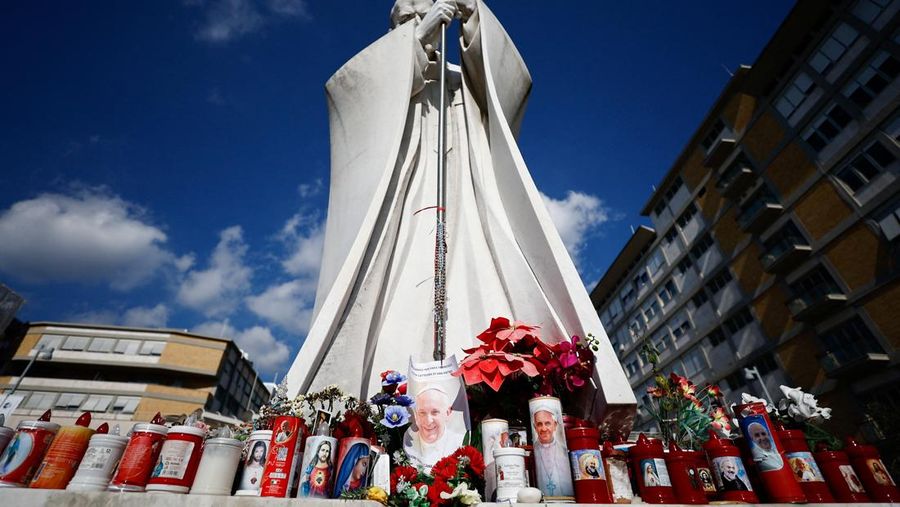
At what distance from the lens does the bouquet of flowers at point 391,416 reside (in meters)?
1.87

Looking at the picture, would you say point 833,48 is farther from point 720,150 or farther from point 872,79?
point 720,150

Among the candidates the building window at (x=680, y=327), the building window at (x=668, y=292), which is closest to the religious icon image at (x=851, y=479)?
the building window at (x=680, y=327)

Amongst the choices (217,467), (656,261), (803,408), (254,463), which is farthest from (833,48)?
(217,467)

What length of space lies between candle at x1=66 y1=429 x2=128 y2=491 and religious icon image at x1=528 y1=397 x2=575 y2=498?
148 cm

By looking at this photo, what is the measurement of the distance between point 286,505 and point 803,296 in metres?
18.1

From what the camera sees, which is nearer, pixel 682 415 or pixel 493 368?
pixel 682 415

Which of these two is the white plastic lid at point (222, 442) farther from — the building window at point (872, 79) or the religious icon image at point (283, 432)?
the building window at point (872, 79)

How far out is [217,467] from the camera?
4.71 feet

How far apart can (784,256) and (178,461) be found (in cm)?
1807

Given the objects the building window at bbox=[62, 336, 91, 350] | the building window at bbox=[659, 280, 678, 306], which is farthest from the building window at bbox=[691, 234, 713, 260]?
the building window at bbox=[62, 336, 91, 350]

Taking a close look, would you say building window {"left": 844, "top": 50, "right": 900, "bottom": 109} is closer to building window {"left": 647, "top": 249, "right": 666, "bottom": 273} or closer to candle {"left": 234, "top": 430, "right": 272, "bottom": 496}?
building window {"left": 647, "top": 249, "right": 666, "bottom": 273}

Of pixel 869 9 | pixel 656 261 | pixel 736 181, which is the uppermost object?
pixel 869 9

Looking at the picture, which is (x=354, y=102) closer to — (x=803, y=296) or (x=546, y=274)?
(x=546, y=274)

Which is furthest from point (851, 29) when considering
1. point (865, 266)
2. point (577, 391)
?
point (577, 391)
